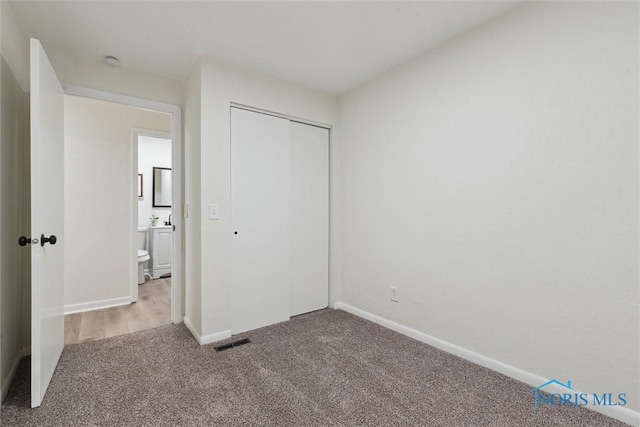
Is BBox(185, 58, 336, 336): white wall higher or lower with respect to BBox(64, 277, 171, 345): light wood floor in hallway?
higher

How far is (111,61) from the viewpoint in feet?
8.23

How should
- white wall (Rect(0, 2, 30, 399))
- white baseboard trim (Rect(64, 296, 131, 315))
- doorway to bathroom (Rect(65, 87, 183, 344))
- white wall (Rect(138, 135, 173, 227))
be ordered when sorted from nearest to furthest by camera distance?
white wall (Rect(0, 2, 30, 399)) < doorway to bathroom (Rect(65, 87, 183, 344)) < white baseboard trim (Rect(64, 296, 131, 315)) < white wall (Rect(138, 135, 173, 227))

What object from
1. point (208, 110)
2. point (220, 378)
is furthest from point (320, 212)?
point (220, 378)

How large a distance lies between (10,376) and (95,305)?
1.68 meters

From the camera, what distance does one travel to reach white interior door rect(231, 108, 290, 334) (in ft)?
8.86

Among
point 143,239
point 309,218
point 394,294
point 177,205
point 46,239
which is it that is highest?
point 177,205

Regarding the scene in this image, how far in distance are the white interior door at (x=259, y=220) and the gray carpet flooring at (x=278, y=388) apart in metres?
0.41

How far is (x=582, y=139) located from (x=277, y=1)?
6.50 feet

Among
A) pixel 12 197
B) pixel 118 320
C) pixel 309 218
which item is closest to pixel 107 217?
pixel 118 320

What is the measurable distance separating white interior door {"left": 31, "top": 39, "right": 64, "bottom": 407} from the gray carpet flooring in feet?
0.64

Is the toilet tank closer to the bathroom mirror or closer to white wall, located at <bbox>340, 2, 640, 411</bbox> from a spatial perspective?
the bathroom mirror

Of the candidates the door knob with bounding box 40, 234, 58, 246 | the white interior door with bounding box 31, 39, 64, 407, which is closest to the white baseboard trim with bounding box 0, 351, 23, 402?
the white interior door with bounding box 31, 39, 64, 407

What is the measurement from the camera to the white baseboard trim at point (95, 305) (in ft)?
10.8

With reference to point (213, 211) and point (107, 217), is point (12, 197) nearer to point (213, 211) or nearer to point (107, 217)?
point (213, 211)
